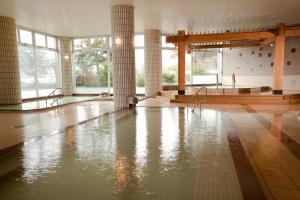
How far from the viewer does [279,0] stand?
7.27 metres

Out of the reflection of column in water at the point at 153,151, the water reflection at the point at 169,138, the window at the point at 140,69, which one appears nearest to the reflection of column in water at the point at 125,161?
the reflection of column in water at the point at 153,151

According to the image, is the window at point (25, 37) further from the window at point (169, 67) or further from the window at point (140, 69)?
the window at point (169, 67)

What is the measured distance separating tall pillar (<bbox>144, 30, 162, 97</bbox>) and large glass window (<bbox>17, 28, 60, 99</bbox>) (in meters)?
5.55

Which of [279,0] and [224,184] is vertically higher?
[279,0]

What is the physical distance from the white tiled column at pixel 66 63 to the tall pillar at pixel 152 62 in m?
4.85

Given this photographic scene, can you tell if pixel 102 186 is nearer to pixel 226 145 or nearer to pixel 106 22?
pixel 226 145

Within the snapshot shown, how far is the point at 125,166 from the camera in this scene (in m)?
2.89

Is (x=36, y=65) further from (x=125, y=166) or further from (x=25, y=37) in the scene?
(x=125, y=166)

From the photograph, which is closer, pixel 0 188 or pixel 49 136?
pixel 0 188

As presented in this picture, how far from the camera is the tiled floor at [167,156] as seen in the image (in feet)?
7.63

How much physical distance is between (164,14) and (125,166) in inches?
288

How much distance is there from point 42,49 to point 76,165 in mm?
11490

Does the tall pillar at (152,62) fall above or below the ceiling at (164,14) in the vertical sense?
below

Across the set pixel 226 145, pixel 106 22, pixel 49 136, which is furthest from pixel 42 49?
pixel 226 145
